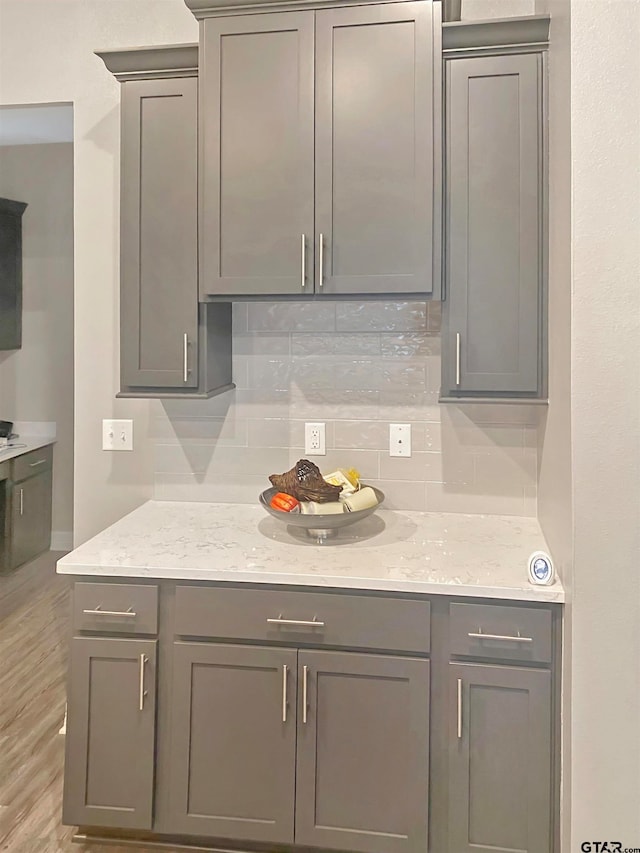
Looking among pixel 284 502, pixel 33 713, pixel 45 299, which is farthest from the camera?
pixel 45 299

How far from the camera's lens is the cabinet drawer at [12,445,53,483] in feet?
16.0

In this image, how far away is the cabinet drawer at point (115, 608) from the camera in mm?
2100

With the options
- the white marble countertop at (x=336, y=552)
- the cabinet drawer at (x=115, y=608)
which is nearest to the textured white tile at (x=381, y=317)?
the white marble countertop at (x=336, y=552)

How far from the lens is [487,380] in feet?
7.36

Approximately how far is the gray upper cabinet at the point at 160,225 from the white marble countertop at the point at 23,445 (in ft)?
8.98

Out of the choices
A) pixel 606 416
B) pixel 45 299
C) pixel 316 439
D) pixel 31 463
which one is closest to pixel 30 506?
pixel 31 463

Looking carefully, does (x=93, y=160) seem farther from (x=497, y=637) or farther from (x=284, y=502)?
(x=497, y=637)

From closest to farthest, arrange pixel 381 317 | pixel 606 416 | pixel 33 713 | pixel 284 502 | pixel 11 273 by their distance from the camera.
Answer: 1. pixel 606 416
2. pixel 284 502
3. pixel 381 317
4. pixel 33 713
5. pixel 11 273

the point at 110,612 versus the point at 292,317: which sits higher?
the point at 292,317

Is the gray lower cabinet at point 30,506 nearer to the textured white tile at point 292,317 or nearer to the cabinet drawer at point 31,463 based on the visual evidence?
the cabinet drawer at point 31,463

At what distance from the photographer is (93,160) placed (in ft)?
9.04

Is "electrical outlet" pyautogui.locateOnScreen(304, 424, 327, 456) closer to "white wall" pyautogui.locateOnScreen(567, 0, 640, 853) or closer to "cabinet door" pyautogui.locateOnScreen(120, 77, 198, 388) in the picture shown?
"cabinet door" pyautogui.locateOnScreen(120, 77, 198, 388)

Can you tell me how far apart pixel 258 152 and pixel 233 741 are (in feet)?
5.92

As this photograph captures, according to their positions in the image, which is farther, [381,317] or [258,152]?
[381,317]
